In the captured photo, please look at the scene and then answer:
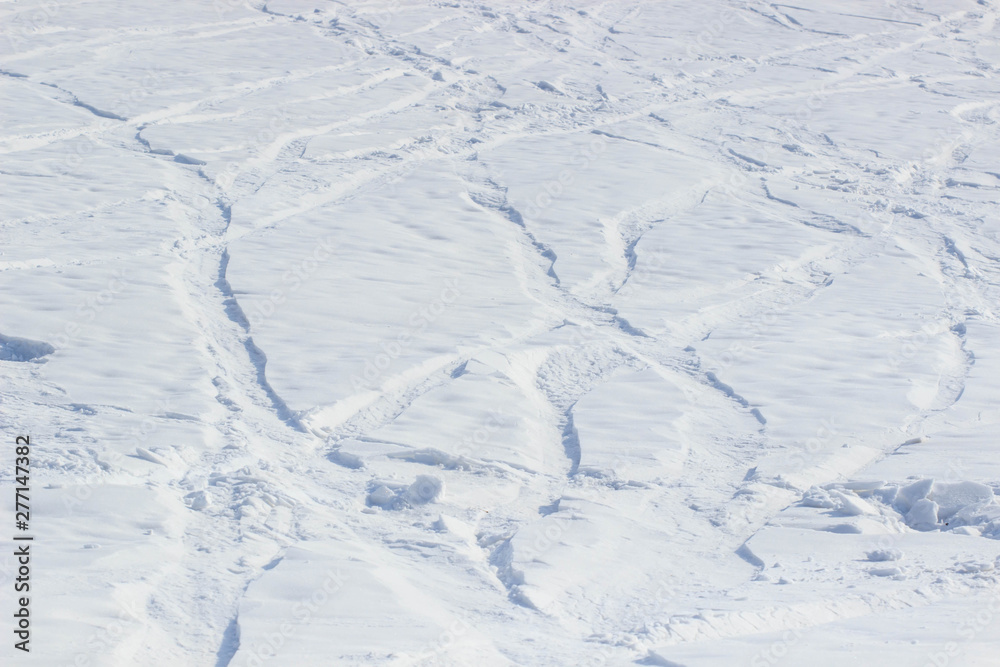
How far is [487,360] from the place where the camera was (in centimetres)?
459

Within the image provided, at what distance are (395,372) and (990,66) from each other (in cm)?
972

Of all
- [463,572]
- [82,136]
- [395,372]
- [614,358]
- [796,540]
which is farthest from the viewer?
[82,136]

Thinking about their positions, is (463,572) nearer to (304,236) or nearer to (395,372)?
(395,372)

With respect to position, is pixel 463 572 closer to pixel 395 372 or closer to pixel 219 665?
pixel 219 665

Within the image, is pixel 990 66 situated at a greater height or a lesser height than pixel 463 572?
greater

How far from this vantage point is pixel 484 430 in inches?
158

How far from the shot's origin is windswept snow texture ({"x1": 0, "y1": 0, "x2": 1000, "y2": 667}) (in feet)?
9.37

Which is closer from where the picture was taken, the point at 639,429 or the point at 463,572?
the point at 463,572

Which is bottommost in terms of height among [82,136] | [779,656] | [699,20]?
[82,136]

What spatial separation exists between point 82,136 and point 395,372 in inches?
168

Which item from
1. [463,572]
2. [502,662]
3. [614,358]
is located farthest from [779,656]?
[614,358]

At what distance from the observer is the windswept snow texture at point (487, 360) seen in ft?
9.37

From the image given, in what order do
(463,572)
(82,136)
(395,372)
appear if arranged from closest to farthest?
(463,572) → (395,372) → (82,136)

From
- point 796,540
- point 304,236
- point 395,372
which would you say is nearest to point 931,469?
point 796,540
